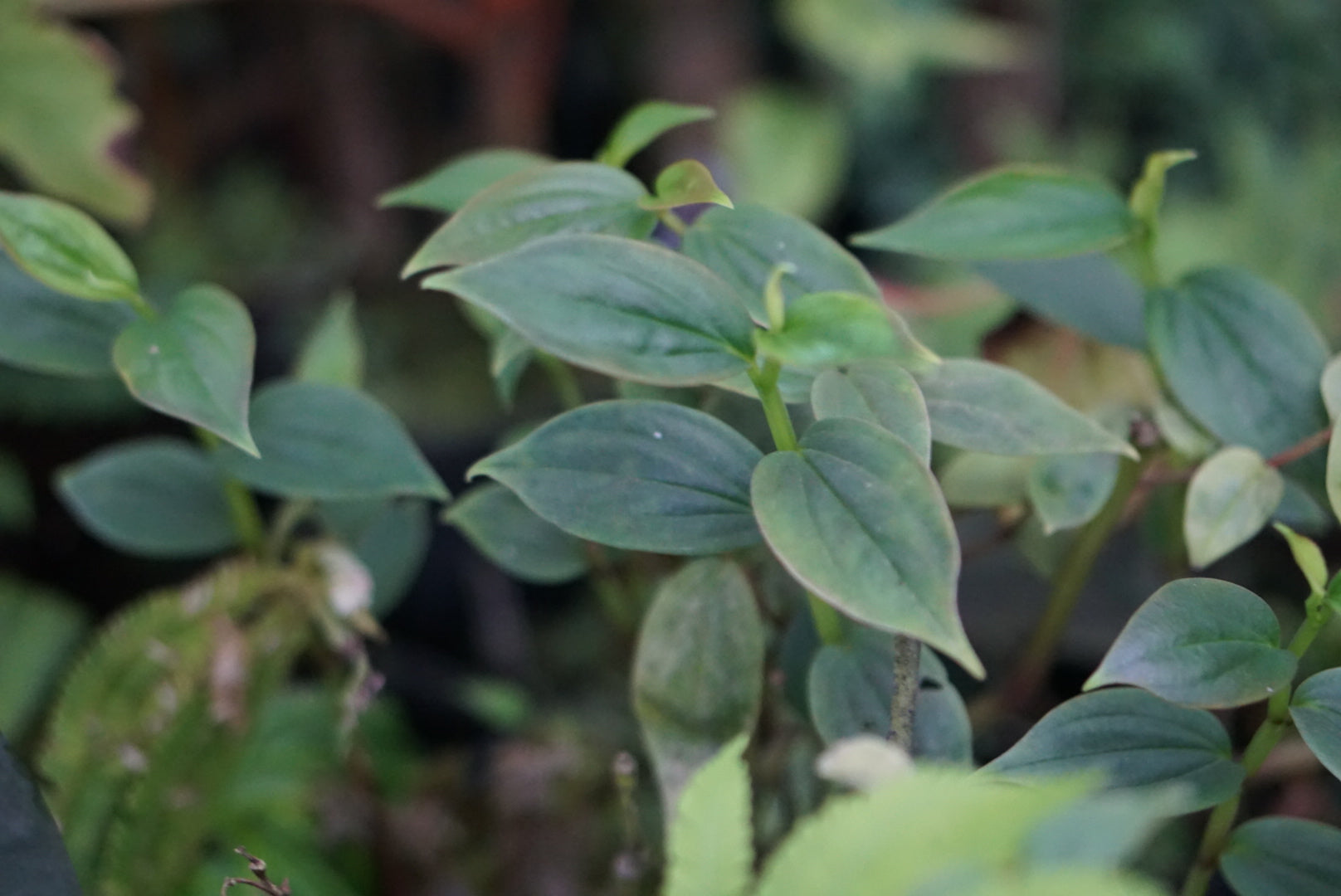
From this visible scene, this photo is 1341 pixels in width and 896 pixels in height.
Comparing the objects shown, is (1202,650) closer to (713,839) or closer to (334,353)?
(713,839)

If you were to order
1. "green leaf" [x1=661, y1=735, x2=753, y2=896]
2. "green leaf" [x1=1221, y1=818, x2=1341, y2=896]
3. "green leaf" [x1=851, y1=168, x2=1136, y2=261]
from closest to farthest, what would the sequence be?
"green leaf" [x1=661, y1=735, x2=753, y2=896]
"green leaf" [x1=1221, y1=818, x2=1341, y2=896]
"green leaf" [x1=851, y1=168, x2=1136, y2=261]

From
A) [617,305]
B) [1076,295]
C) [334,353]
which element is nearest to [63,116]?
[334,353]

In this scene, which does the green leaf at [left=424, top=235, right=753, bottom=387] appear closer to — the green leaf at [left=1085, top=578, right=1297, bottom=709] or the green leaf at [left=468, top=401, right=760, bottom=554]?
the green leaf at [left=468, top=401, right=760, bottom=554]

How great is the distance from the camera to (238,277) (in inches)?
49.1

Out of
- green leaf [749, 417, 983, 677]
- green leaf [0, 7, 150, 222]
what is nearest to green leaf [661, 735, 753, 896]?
green leaf [749, 417, 983, 677]

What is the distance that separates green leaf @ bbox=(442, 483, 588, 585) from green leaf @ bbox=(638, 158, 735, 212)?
0.58 feet

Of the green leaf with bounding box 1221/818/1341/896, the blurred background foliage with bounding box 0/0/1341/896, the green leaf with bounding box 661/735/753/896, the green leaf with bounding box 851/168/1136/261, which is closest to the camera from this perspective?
the green leaf with bounding box 661/735/753/896

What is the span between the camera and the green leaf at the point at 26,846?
38 centimetres

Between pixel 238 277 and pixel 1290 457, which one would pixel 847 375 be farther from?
pixel 238 277

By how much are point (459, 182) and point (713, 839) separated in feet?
1.16

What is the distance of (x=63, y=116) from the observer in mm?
721

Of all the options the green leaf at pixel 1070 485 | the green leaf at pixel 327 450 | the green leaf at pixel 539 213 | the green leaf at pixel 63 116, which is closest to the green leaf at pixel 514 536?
the green leaf at pixel 327 450

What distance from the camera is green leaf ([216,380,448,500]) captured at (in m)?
0.48

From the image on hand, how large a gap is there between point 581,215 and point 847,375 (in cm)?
13
